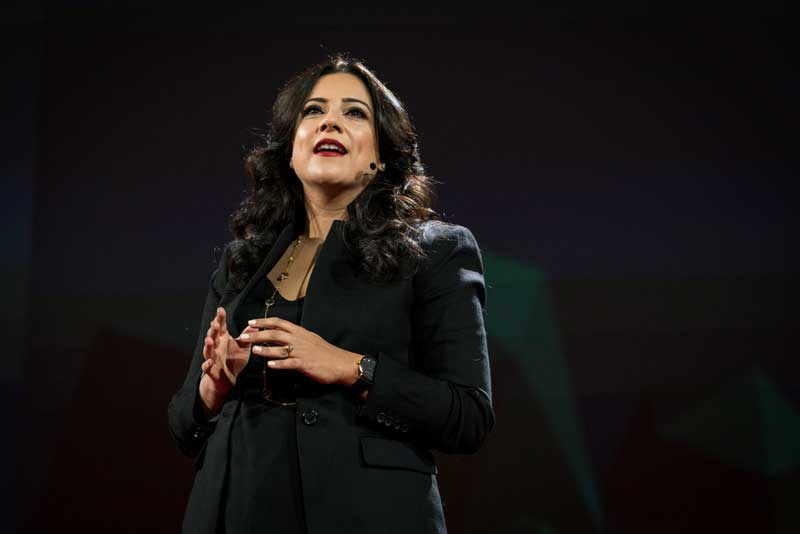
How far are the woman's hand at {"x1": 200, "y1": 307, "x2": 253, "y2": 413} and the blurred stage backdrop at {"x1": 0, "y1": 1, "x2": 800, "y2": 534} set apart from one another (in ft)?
4.91

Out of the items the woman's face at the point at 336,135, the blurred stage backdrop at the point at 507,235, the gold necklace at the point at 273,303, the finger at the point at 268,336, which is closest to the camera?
the finger at the point at 268,336

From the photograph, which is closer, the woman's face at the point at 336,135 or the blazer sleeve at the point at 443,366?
the blazer sleeve at the point at 443,366

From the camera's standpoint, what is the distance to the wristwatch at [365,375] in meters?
1.28

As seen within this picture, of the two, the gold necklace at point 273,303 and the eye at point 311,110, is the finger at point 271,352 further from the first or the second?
the eye at point 311,110

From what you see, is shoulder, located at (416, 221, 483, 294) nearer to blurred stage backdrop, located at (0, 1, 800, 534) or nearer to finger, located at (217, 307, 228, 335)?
finger, located at (217, 307, 228, 335)

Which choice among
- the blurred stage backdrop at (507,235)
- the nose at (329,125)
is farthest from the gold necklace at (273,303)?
the blurred stage backdrop at (507,235)

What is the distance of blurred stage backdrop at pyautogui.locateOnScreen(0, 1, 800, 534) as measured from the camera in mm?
2701

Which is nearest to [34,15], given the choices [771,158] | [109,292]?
[109,292]

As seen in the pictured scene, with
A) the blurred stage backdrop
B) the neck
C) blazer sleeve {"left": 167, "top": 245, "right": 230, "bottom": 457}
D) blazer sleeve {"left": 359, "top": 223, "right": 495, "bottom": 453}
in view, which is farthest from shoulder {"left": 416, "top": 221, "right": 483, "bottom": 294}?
the blurred stage backdrop

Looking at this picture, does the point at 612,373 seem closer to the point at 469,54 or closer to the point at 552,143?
the point at 552,143

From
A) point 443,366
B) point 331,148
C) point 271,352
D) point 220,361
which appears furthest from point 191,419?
point 331,148

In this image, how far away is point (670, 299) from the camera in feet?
9.05

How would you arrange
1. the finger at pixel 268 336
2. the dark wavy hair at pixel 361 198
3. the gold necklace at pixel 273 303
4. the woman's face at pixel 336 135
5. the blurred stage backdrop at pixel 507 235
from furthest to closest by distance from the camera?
the blurred stage backdrop at pixel 507 235 < the woman's face at pixel 336 135 < the dark wavy hair at pixel 361 198 < the gold necklace at pixel 273 303 < the finger at pixel 268 336

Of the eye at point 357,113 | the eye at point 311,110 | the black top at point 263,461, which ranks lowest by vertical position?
the black top at point 263,461
